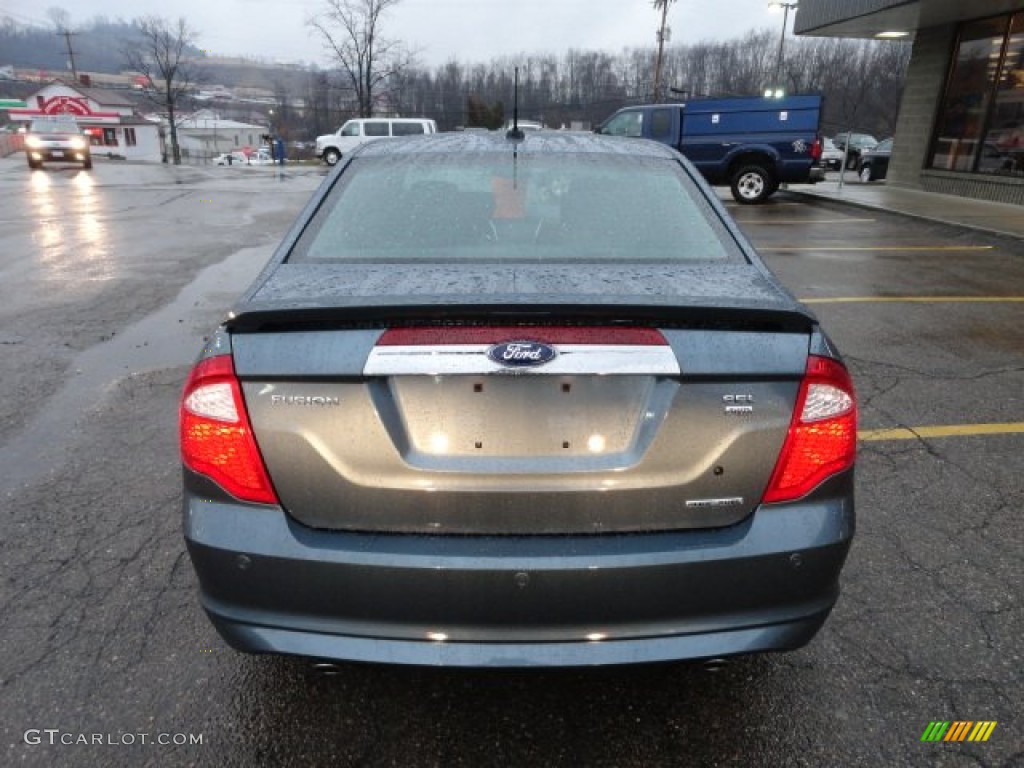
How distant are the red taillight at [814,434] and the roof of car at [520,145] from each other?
5.18 feet

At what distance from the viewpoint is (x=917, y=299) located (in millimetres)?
7375

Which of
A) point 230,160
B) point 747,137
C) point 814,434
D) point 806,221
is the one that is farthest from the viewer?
point 230,160

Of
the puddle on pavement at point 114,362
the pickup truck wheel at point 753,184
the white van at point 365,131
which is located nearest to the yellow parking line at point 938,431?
the puddle on pavement at point 114,362

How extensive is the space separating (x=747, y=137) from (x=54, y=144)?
25.1 meters

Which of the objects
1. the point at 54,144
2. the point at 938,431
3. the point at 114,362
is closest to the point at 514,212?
the point at 938,431

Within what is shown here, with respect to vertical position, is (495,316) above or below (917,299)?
above

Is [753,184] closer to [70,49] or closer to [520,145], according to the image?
[520,145]

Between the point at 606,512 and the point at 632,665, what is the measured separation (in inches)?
14.9

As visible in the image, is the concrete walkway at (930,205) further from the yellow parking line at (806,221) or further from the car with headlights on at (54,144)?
the car with headlights on at (54,144)

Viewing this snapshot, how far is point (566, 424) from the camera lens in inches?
68.7

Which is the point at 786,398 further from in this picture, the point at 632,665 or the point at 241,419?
the point at 241,419

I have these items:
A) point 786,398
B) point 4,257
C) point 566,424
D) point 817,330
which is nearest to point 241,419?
point 566,424

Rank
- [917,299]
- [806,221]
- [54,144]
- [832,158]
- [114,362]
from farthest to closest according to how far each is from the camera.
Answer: [832,158] → [54,144] → [806,221] → [917,299] → [114,362]

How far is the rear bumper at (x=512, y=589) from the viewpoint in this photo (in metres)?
1.73
